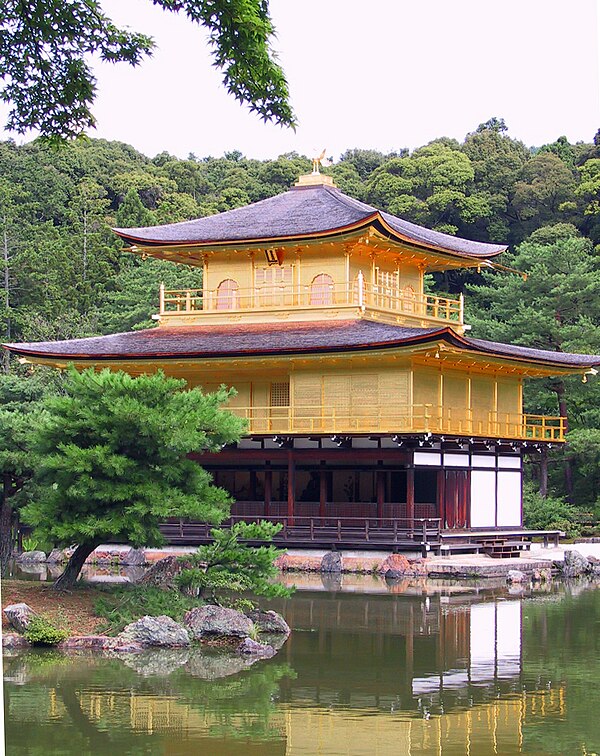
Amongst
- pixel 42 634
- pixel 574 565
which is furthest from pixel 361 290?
pixel 42 634

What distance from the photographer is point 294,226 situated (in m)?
32.2

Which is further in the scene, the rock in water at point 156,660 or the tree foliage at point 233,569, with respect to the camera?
the tree foliage at point 233,569

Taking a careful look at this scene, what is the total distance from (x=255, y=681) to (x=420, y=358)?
15.1 m

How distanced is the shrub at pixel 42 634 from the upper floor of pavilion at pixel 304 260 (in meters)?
15.7

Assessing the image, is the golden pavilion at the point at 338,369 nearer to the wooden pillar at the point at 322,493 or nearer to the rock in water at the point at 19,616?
the wooden pillar at the point at 322,493

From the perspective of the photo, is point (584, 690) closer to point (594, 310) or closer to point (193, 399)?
point (193, 399)

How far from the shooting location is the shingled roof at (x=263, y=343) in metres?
28.5

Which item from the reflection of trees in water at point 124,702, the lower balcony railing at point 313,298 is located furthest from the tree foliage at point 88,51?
the lower balcony railing at point 313,298

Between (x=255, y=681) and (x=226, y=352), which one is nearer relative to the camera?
(x=255, y=681)

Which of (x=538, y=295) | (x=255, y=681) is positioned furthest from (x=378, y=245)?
(x=255, y=681)

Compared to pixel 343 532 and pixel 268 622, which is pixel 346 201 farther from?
pixel 268 622

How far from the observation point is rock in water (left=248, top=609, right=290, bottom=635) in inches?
A: 722

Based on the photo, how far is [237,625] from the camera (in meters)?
17.2

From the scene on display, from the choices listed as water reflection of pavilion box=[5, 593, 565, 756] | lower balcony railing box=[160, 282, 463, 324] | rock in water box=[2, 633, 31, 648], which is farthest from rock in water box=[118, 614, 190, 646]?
lower balcony railing box=[160, 282, 463, 324]
